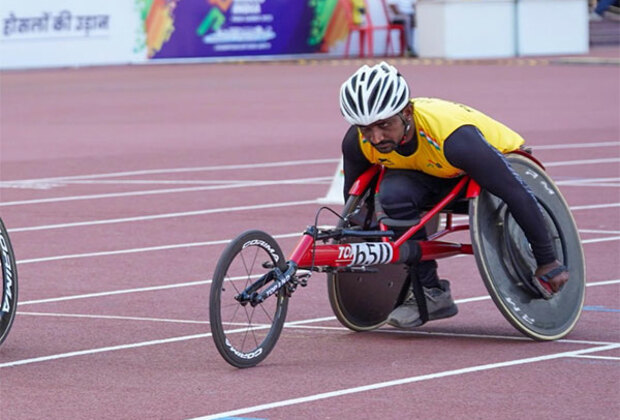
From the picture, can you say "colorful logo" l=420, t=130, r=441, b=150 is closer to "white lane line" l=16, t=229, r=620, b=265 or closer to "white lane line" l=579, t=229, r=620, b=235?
"white lane line" l=16, t=229, r=620, b=265

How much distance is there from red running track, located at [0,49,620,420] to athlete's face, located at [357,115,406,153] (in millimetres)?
1056

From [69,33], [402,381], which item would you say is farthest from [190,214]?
[69,33]

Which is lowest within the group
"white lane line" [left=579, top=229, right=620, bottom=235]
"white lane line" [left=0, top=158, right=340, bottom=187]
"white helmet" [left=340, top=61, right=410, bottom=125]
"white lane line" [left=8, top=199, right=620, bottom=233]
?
"white lane line" [left=579, top=229, right=620, bottom=235]

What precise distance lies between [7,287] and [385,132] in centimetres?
207

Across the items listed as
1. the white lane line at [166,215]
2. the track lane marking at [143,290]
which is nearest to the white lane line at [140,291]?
the track lane marking at [143,290]

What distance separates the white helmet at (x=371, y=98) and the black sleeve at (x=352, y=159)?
0.49 meters

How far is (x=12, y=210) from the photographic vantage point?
13828 mm

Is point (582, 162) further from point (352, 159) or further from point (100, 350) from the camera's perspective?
point (100, 350)

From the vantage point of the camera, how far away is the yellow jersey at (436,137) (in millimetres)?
7824

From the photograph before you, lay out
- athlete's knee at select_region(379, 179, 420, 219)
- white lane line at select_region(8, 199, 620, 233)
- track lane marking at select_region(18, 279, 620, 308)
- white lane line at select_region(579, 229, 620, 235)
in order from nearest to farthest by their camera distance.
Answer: athlete's knee at select_region(379, 179, 420, 219), track lane marking at select_region(18, 279, 620, 308), white lane line at select_region(579, 229, 620, 235), white lane line at select_region(8, 199, 620, 233)

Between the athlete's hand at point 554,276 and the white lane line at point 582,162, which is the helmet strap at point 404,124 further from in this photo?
the white lane line at point 582,162

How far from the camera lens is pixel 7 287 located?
A: 777 centimetres

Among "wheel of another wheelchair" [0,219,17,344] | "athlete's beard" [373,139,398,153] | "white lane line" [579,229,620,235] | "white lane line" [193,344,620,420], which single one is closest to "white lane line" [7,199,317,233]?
"white lane line" [579,229,620,235]

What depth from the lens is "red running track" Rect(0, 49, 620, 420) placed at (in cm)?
676
